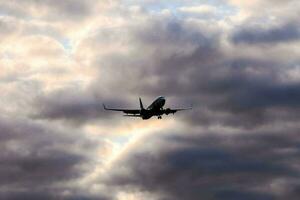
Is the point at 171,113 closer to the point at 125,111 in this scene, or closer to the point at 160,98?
the point at 160,98

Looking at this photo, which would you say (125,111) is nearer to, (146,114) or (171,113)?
(146,114)

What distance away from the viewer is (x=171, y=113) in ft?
533

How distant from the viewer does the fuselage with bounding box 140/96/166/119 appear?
157 metres

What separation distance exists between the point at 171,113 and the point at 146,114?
10732mm

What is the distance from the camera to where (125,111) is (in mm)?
162500

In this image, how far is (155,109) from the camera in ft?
525

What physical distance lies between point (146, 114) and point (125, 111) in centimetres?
912

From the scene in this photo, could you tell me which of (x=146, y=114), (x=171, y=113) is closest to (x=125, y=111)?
(x=146, y=114)

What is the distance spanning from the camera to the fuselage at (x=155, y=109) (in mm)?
156750

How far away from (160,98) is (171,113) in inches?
389

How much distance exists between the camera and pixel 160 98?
15675 centimetres

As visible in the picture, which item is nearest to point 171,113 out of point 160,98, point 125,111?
point 160,98

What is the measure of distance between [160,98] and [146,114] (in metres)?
10.2
